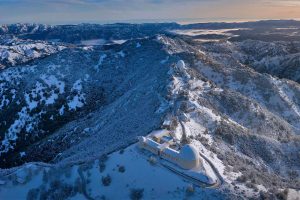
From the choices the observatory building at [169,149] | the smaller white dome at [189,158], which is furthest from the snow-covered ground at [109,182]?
the smaller white dome at [189,158]

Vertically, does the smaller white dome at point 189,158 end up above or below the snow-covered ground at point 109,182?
above

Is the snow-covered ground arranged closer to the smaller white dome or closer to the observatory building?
the observatory building

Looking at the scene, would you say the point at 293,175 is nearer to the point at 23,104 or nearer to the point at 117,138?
the point at 117,138

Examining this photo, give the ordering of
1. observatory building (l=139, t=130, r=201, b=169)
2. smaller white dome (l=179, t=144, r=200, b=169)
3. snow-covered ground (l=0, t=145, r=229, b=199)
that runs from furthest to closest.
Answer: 1. observatory building (l=139, t=130, r=201, b=169)
2. smaller white dome (l=179, t=144, r=200, b=169)
3. snow-covered ground (l=0, t=145, r=229, b=199)

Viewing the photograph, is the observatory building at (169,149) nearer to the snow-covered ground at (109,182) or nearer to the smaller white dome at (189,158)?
the smaller white dome at (189,158)

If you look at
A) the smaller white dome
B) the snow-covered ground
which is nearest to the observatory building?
the smaller white dome

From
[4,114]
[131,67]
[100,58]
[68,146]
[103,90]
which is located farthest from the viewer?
[100,58]

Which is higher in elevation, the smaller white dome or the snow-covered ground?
the smaller white dome

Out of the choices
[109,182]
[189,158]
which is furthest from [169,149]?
[109,182]

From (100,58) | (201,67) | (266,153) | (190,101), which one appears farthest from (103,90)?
(266,153)
